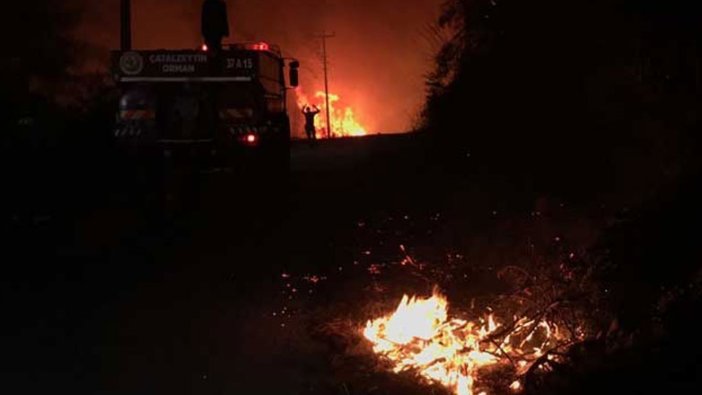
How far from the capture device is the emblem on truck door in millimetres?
15547

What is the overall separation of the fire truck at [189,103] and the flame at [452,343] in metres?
9.73

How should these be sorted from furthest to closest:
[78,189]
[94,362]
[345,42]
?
[345,42] < [78,189] < [94,362]

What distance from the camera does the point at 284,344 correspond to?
21.7 ft

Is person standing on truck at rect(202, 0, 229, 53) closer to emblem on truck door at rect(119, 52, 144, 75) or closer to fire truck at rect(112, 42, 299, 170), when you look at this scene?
fire truck at rect(112, 42, 299, 170)

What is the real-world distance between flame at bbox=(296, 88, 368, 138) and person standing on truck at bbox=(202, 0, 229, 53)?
128 feet

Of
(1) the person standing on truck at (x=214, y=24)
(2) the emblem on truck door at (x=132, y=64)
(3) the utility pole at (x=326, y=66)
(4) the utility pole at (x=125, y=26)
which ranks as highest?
(3) the utility pole at (x=326, y=66)

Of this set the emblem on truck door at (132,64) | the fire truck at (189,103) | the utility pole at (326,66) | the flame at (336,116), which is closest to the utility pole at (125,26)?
the fire truck at (189,103)

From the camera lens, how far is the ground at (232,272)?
6.13m

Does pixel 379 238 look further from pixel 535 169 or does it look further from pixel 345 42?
pixel 345 42

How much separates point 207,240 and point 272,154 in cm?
562

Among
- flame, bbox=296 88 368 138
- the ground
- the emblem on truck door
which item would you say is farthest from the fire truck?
flame, bbox=296 88 368 138

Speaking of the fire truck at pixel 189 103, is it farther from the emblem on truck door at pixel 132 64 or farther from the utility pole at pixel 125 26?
the utility pole at pixel 125 26

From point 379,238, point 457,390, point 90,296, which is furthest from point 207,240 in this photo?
point 457,390

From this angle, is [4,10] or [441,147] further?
[4,10]
